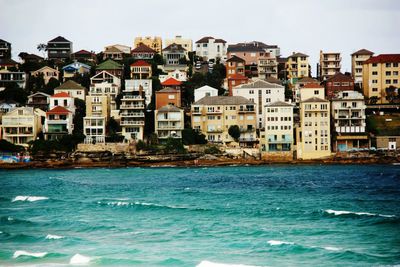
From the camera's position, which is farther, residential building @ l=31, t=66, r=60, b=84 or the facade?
the facade

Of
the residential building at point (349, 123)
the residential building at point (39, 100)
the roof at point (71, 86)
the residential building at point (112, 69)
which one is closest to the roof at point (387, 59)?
the residential building at point (349, 123)

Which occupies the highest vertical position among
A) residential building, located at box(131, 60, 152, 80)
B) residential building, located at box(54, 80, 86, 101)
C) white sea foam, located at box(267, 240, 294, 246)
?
residential building, located at box(131, 60, 152, 80)

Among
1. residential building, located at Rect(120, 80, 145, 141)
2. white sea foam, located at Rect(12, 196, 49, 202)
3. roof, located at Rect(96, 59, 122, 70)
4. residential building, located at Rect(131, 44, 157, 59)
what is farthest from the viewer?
residential building, located at Rect(131, 44, 157, 59)

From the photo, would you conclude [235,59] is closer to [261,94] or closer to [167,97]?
[261,94]

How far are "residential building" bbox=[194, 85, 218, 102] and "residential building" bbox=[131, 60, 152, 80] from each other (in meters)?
7.60

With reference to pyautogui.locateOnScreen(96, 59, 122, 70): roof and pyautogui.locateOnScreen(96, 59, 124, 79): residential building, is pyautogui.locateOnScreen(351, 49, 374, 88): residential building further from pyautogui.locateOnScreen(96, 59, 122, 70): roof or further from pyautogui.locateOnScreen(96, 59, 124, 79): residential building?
pyautogui.locateOnScreen(96, 59, 122, 70): roof

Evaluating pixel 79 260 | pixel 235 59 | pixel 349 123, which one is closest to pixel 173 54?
pixel 235 59

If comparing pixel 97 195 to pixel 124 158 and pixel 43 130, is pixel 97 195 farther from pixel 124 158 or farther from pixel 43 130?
pixel 43 130

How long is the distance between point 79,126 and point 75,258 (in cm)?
Answer: 4864

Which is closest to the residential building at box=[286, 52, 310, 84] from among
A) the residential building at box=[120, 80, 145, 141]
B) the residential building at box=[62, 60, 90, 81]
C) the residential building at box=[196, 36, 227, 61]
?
the residential building at box=[196, 36, 227, 61]

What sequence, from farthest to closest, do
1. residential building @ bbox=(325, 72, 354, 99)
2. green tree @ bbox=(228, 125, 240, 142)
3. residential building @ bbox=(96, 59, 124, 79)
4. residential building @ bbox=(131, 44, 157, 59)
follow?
residential building @ bbox=(131, 44, 157, 59) < residential building @ bbox=(96, 59, 124, 79) < residential building @ bbox=(325, 72, 354, 99) < green tree @ bbox=(228, 125, 240, 142)

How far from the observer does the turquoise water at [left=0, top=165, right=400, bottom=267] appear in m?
27.0

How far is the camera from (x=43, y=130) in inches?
2913

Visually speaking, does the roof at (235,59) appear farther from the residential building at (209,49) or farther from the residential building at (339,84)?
the residential building at (339,84)
